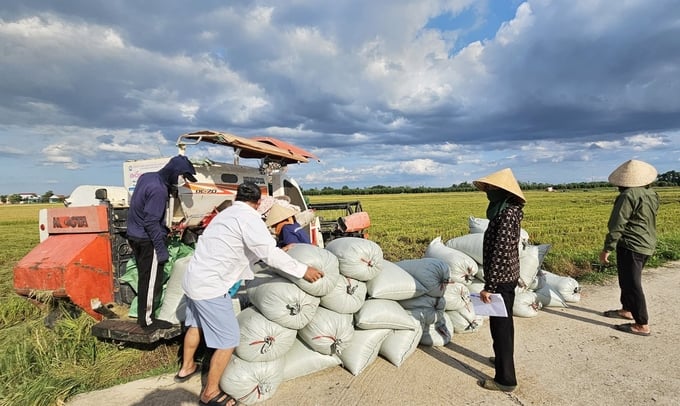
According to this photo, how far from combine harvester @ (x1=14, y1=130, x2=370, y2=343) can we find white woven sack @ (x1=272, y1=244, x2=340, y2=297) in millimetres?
1381

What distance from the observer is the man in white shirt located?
2.88 metres

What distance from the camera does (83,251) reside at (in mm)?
3949

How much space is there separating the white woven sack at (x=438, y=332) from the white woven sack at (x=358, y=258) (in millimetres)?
864

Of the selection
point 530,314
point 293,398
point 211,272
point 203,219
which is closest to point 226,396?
point 293,398

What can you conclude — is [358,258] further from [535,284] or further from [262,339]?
[535,284]

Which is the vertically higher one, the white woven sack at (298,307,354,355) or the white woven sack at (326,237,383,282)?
the white woven sack at (326,237,383,282)

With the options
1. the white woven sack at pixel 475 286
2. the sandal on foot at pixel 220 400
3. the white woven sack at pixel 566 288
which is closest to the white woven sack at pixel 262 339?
the sandal on foot at pixel 220 400

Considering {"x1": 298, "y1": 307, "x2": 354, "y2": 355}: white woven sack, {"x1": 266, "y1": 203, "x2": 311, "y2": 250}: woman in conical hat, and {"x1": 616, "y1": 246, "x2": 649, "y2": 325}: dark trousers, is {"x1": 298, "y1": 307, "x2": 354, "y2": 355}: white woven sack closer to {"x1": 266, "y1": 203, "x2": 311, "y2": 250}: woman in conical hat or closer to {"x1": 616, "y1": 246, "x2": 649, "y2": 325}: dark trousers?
{"x1": 266, "y1": 203, "x2": 311, "y2": 250}: woman in conical hat

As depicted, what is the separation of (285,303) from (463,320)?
7.22 ft

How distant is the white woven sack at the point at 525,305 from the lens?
4.89 metres

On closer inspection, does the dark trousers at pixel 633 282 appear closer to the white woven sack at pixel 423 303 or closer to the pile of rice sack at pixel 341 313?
the pile of rice sack at pixel 341 313

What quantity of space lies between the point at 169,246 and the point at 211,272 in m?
1.89

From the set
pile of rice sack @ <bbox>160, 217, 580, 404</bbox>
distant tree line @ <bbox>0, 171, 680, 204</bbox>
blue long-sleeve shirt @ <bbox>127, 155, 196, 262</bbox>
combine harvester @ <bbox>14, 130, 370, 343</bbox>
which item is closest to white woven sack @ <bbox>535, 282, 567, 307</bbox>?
pile of rice sack @ <bbox>160, 217, 580, 404</bbox>

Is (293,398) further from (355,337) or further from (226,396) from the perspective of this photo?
(355,337)
